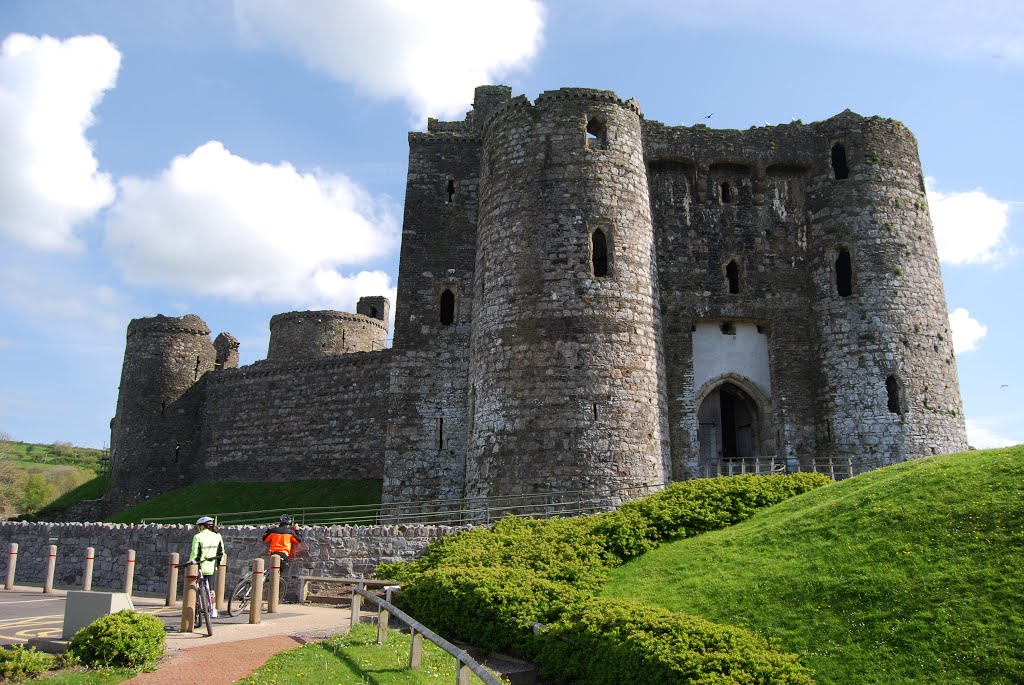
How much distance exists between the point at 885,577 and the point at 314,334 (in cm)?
3718

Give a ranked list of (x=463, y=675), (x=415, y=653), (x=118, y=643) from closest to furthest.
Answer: (x=463, y=675) < (x=118, y=643) < (x=415, y=653)

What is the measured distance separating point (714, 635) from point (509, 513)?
1144 centimetres

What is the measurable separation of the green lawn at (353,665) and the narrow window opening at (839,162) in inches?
860

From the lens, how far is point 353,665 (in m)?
10.5

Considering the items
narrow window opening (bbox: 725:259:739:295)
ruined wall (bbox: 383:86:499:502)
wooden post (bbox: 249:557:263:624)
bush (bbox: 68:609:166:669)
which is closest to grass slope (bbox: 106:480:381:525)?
ruined wall (bbox: 383:86:499:502)

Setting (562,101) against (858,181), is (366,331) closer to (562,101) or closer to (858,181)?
(562,101)

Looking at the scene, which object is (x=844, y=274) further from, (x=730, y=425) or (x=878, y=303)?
(x=730, y=425)

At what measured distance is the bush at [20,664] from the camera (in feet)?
31.3

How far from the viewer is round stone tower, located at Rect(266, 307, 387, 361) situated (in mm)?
44656

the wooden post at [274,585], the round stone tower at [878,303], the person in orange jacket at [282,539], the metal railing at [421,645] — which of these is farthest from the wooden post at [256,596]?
the round stone tower at [878,303]

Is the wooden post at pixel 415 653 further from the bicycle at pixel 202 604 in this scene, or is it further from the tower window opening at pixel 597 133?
the tower window opening at pixel 597 133

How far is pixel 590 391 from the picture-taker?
22.3 m

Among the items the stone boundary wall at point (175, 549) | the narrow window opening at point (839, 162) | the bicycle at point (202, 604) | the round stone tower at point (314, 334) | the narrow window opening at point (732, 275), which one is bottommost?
the bicycle at point (202, 604)

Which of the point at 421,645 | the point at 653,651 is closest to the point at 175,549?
the point at 421,645
